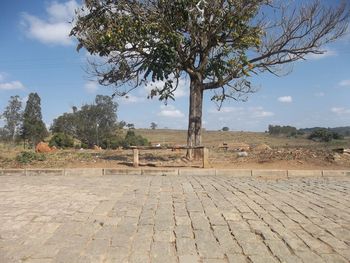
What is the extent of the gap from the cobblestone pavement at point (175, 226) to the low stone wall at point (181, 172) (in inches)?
154

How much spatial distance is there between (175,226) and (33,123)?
34982 mm

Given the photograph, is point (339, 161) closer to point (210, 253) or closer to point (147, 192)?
point (147, 192)

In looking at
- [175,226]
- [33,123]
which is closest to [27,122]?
[33,123]

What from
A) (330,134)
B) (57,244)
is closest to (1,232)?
(57,244)

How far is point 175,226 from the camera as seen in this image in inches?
203

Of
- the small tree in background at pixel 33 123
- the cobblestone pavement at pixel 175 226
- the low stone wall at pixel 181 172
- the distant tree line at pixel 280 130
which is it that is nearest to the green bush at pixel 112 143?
the small tree in background at pixel 33 123

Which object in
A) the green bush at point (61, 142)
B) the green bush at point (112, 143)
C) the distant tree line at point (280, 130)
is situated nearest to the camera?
the green bush at point (61, 142)

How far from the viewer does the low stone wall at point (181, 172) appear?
1172 cm

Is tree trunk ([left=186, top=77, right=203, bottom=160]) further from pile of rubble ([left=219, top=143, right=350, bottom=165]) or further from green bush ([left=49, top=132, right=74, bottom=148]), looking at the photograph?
green bush ([left=49, top=132, right=74, bottom=148])

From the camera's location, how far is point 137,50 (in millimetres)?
14172

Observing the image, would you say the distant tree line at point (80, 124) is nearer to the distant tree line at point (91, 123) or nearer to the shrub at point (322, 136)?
the distant tree line at point (91, 123)

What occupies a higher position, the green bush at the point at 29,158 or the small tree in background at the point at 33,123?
the small tree in background at the point at 33,123

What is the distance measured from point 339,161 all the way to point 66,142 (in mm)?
19403

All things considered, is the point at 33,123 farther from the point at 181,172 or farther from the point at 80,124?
the point at 181,172
